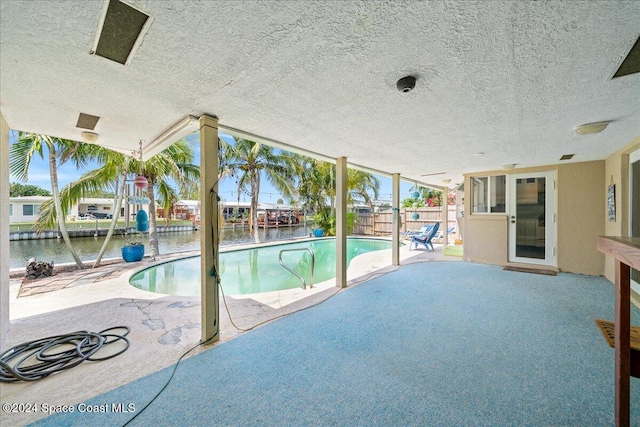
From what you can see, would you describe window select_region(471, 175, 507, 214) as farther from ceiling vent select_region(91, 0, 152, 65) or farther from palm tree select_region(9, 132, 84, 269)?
palm tree select_region(9, 132, 84, 269)

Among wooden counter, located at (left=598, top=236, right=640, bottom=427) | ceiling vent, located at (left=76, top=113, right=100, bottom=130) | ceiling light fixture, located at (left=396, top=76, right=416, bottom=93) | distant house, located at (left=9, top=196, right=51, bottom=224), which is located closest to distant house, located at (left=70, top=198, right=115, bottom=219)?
distant house, located at (left=9, top=196, right=51, bottom=224)

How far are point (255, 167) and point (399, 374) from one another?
11.1 metres

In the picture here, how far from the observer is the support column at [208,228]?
9.04ft

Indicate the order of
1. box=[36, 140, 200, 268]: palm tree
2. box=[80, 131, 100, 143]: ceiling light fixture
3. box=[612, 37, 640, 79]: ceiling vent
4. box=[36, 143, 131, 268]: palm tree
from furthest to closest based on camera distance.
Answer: box=[36, 140, 200, 268]: palm tree < box=[36, 143, 131, 268]: palm tree < box=[80, 131, 100, 143]: ceiling light fixture < box=[612, 37, 640, 79]: ceiling vent

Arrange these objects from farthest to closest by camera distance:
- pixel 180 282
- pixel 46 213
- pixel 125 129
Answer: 1. pixel 46 213
2. pixel 180 282
3. pixel 125 129

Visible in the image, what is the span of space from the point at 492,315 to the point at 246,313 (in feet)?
11.0

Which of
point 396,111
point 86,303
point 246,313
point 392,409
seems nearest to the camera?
point 392,409

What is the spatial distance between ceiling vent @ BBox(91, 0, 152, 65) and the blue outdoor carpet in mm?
2470

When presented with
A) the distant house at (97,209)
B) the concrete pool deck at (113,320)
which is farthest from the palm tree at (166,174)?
the distant house at (97,209)

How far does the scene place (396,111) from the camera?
2.69 m

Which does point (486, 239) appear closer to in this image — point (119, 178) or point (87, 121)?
point (87, 121)

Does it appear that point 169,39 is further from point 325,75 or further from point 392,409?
point 392,409

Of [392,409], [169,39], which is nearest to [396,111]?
[169,39]

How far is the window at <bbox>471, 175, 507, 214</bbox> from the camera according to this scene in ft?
21.5
